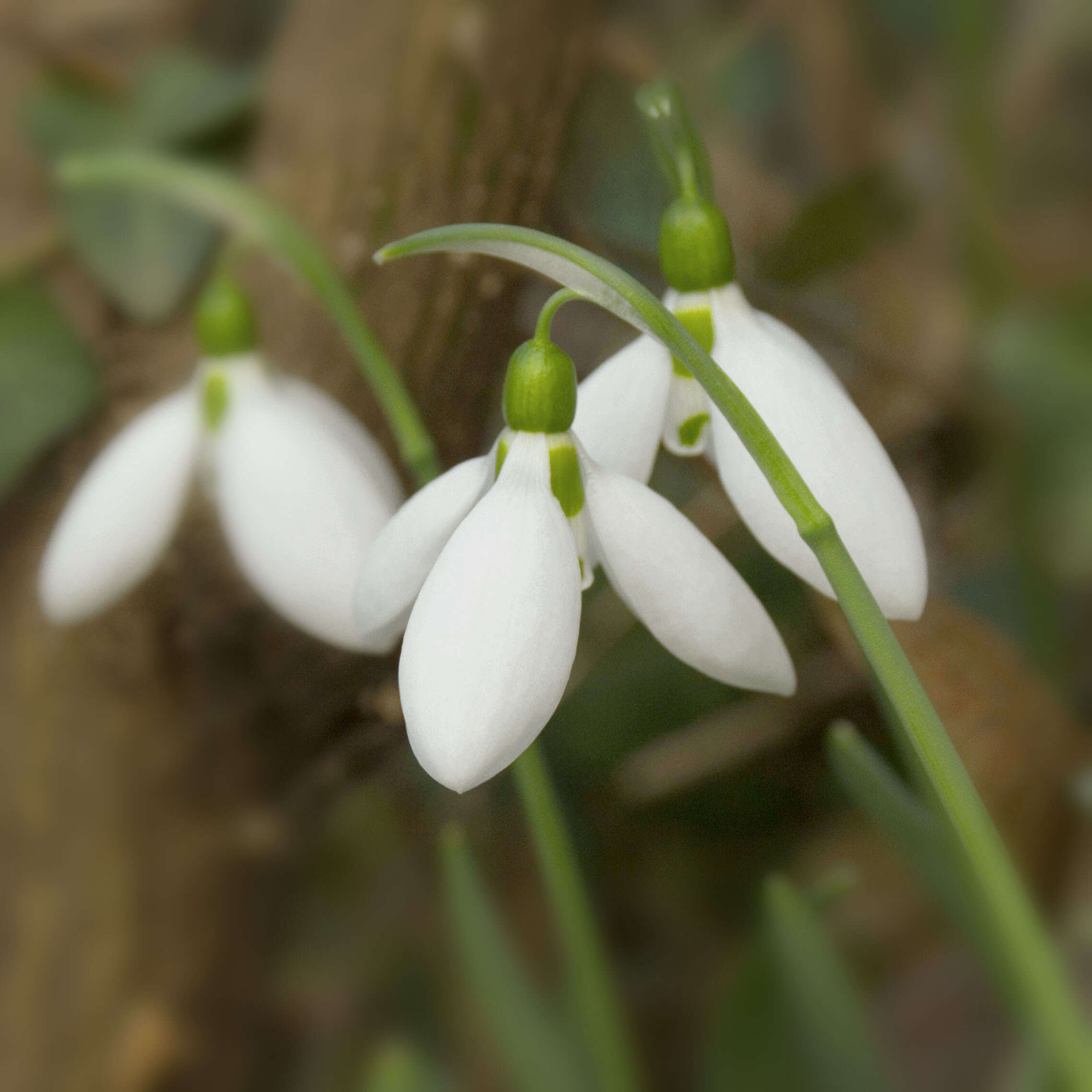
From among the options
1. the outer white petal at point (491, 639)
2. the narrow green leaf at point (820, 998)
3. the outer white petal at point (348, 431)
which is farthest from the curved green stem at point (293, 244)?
the narrow green leaf at point (820, 998)

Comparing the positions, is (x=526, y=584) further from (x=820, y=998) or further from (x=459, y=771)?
(x=820, y=998)

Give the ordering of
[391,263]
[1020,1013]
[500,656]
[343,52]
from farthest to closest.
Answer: [343,52]
[391,263]
[1020,1013]
[500,656]

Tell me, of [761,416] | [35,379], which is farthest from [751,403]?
[35,379]

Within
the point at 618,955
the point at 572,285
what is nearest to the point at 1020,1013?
the point at 572,285

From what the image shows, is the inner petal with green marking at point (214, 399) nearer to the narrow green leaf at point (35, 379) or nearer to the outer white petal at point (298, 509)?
the outer white petal at point (298, 509)

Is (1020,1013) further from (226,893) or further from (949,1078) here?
(226,893)

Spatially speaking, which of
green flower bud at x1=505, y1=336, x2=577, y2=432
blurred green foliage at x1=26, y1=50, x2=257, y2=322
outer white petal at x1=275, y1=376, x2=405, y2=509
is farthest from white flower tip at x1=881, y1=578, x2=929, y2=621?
blurred green foliage at x1=26, y1=50, x2=257, y2=322
